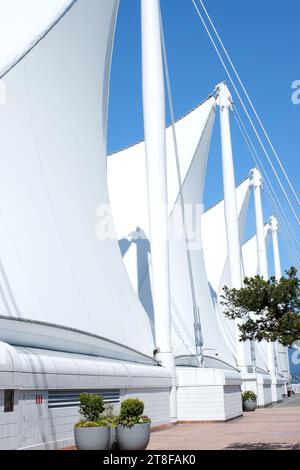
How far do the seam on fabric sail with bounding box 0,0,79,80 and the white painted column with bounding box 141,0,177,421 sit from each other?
5566mm

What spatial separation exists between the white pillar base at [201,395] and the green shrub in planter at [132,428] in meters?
10.1

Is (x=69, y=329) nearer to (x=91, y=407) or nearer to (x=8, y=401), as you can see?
(x=91, y=407)

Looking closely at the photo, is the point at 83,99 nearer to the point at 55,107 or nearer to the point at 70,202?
the point at 55,107

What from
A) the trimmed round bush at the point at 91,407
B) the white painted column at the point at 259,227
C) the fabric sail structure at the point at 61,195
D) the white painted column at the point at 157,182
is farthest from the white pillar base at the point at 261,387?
the trimmed round bush at the point at 91,407

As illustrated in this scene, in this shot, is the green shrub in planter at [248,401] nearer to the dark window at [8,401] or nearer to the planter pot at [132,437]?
the planter pot at [132,437]

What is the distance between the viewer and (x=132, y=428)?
14.2m

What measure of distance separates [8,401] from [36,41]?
38.8 ft

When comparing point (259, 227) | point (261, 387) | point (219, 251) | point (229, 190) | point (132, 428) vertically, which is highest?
point (219, 251)

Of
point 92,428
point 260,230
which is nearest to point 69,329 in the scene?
point 92,428

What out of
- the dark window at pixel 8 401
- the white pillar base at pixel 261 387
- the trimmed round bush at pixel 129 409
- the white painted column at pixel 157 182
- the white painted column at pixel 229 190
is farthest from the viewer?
the white painted column at pixel 229 190

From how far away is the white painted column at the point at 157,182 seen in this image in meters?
24.5

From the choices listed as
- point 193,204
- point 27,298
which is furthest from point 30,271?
point 193,204

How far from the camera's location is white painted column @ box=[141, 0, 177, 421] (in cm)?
2455

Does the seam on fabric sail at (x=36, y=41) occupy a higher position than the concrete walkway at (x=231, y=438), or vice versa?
the seam on fabric sail at (x=36, y=41)
